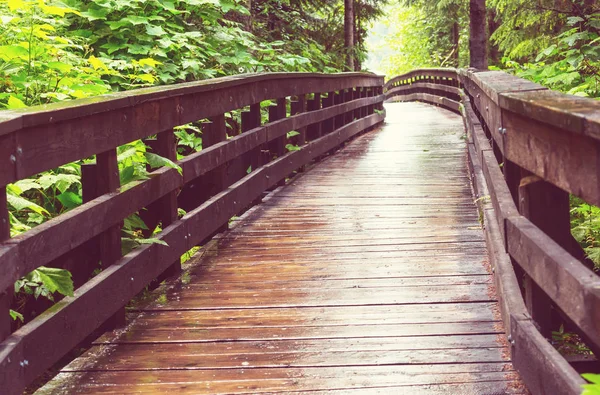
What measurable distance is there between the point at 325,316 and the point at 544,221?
1.49 metres

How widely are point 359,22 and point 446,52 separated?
1414 centimetres

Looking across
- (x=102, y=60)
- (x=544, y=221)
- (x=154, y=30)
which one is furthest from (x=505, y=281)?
(x=154, y=30)

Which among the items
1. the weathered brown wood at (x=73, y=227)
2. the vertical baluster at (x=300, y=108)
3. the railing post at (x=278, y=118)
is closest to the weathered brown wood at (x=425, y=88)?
the vertical baluster at (x=300, y=108)

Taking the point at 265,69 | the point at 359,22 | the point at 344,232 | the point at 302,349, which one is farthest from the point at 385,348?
the point at 359,22

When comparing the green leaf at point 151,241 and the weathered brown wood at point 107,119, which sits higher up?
the weathered brown wood at point 107,119

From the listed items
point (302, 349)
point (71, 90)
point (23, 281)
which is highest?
point (71, 90)

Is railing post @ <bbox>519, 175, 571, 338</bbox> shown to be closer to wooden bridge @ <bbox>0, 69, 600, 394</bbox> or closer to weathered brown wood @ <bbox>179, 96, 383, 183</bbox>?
wooden bridge @ <bbox>0, 69, 600, 394</bbox>

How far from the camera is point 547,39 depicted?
16.2 m

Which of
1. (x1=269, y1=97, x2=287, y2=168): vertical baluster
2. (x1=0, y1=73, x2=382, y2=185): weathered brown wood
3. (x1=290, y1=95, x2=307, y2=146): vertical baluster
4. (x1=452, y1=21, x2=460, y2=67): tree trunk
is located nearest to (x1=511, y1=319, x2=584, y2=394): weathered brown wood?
(x1=0, y1=73, x2=382, y2=185): weathered brown wood

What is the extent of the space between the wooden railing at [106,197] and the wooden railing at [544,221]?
180cm

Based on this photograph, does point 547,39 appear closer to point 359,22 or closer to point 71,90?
point 359,22

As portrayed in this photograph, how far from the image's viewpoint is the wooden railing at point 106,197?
3.06m

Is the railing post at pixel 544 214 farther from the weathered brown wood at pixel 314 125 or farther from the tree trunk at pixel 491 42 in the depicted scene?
the tree trunk at pixel 491 42

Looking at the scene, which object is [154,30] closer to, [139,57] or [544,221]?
[139,57]
